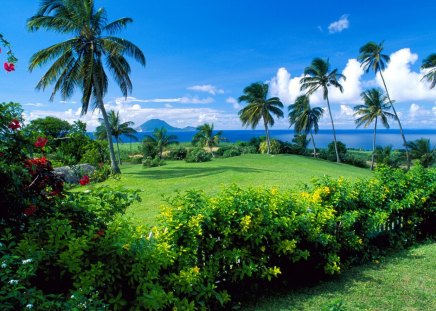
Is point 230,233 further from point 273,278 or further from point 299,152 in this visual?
point 299,152

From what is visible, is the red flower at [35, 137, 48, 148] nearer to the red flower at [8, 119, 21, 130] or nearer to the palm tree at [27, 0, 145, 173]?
the red flower at [8, 119, 21, 130]

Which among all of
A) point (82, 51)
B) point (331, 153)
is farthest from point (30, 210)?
point (331, 153)

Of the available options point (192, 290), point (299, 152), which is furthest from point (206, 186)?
point (299, 152)

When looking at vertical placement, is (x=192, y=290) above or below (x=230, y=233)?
below

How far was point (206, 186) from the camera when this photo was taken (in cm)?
1542

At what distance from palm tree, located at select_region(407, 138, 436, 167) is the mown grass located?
42.6 metres

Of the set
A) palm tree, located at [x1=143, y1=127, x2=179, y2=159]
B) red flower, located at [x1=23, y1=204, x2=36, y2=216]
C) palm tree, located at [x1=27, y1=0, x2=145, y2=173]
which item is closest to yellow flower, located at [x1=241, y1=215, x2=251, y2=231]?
red flower, located at [x1=23, y1=204, x2=36, y2=216]

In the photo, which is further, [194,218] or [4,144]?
[194,218]

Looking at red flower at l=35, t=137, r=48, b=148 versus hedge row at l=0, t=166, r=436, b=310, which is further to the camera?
red flower at l=35, t=137, r=48, b=148

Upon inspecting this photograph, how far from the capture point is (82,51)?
63.6 ft

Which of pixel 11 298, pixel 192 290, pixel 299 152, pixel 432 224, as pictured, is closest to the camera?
pixel 11 298

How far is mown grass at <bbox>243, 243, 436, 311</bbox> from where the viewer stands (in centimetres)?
407

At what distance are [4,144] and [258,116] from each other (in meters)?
37.1

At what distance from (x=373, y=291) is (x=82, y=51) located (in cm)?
2017
